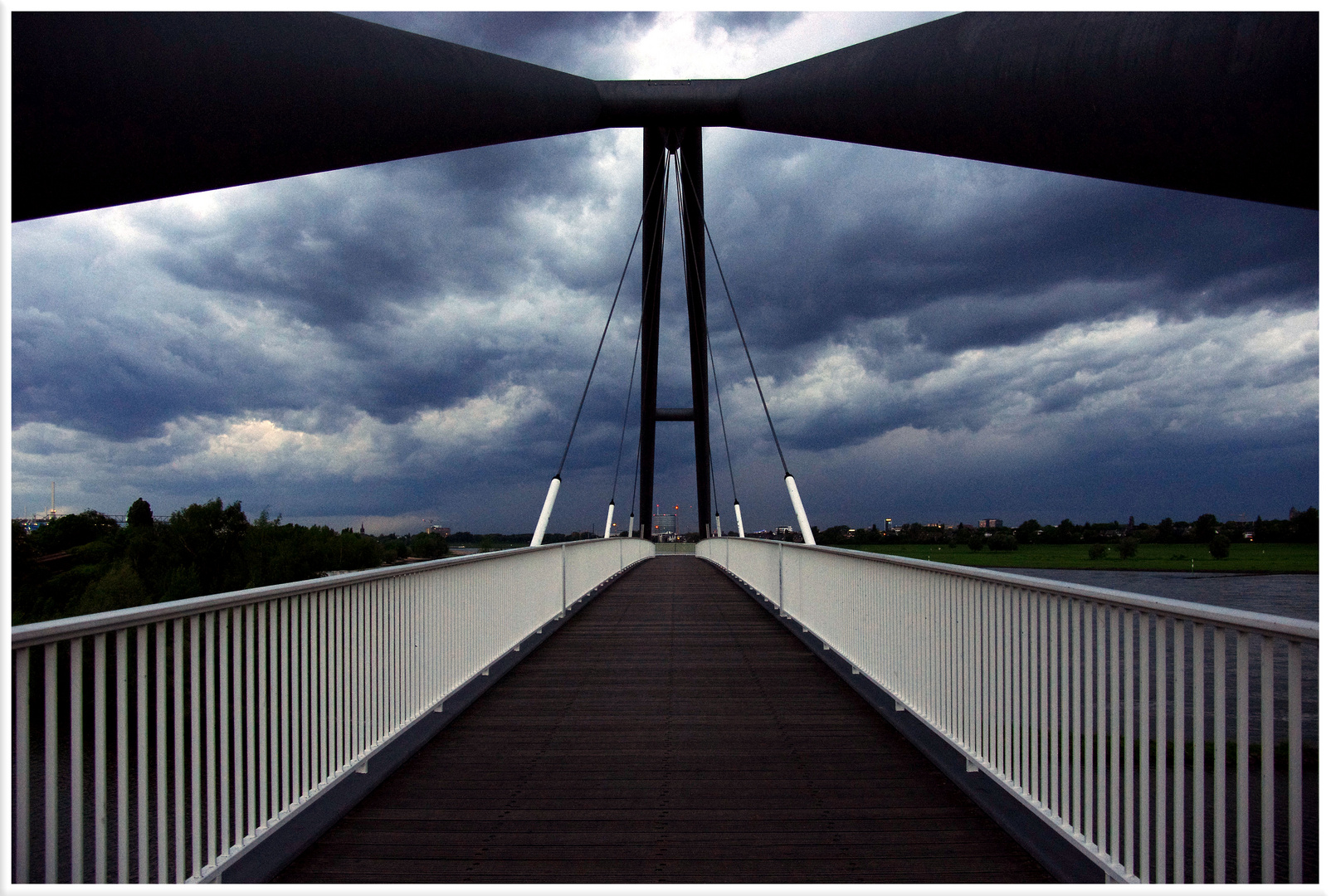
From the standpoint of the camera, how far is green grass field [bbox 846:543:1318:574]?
72.1 meters

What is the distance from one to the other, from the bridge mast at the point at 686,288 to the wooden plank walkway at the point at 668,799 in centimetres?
802

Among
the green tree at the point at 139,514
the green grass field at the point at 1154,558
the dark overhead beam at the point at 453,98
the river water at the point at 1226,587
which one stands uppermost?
the dark overhead beam at the point at 453,98

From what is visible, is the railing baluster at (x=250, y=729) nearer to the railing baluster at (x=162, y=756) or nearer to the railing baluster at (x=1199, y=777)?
the railing baluster at (x=162, y=756)

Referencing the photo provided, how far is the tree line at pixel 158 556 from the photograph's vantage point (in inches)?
1756

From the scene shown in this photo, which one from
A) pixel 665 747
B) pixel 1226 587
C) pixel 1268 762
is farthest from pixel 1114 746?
pixel 1226 587

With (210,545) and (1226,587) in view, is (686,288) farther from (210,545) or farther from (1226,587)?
(210,545)

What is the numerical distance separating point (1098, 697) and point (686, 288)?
20406 millimetres

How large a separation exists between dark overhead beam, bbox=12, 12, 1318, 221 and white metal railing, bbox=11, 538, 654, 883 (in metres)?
1.42

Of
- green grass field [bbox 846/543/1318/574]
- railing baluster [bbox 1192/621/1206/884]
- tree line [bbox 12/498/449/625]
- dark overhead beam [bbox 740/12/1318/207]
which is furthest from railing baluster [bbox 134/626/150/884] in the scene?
green grass field [bbox 846/543/1318/574]

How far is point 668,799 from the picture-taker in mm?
3113

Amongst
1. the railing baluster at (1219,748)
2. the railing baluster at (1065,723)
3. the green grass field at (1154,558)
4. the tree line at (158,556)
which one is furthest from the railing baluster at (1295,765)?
the green grass field at (1154,558)

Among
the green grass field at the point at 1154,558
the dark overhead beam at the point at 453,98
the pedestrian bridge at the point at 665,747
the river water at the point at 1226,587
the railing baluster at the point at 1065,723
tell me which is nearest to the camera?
the pedestrian bridge at the point at 665,747

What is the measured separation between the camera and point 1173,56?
2463mm

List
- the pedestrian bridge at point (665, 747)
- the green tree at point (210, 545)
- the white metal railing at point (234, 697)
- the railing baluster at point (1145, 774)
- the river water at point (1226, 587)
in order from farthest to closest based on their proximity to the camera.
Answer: the green tree at point (210, 545) < the river water at point (1226, 587) < the railing baluster at point (1145, 774) < the pedestrian bridge at point (665, 747) < the white metal railing at point (234, 697)
